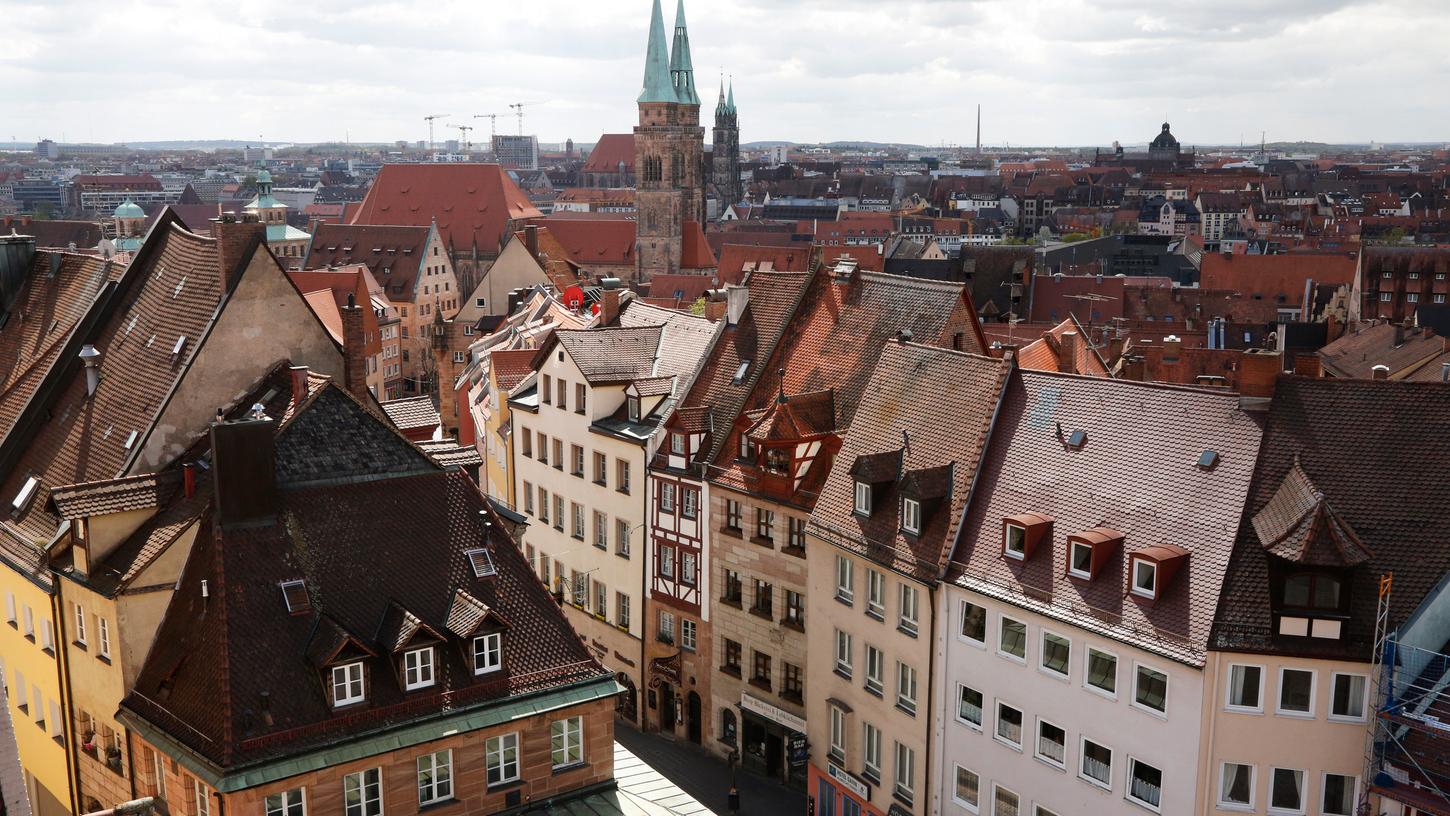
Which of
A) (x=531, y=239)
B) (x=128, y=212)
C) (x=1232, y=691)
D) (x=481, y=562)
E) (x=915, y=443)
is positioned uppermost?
(x=128, y=212)

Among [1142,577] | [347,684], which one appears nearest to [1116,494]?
[1142,577]

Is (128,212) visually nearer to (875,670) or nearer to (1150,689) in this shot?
(875,670)

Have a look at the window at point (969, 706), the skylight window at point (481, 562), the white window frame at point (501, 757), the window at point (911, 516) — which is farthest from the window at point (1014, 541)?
the white window frame at point (501, 757)

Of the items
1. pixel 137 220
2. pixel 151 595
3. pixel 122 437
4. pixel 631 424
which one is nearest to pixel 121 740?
pixel 151 595

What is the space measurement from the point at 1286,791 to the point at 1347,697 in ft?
8.02

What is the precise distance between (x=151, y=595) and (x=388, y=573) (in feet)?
15.9

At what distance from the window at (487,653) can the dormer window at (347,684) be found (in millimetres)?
2518

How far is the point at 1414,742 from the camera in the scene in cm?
2631

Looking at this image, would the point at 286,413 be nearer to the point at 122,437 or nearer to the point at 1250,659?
the point at 122,437

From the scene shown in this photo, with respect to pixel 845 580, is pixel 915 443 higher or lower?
higher

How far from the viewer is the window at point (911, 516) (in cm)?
3488

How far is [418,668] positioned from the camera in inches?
1061

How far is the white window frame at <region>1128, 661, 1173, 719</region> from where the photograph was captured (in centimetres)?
2834

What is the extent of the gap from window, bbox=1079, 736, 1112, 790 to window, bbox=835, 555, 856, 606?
8.60 metres
